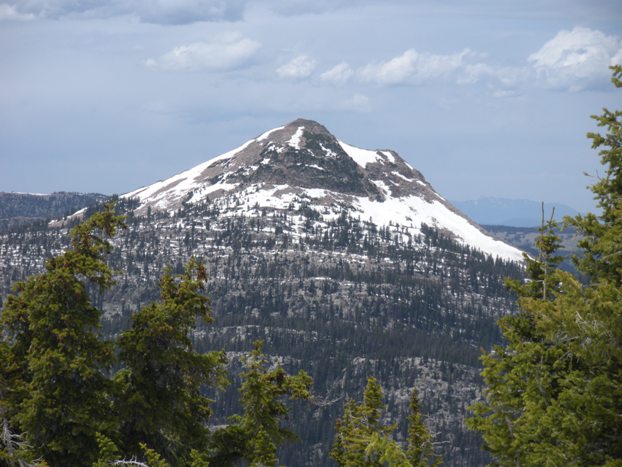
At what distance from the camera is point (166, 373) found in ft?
76.4

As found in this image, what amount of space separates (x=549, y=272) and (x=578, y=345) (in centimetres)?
919

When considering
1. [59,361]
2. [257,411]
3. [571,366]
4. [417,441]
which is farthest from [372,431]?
[59,361]

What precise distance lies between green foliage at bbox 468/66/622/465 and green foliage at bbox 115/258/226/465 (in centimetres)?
1008

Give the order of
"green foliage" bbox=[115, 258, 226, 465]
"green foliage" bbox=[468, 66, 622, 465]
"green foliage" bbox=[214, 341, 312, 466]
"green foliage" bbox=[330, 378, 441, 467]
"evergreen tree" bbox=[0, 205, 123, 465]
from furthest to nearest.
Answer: "green foliage" bbox=[330, 378, 441, 467]
"green foliage" bbox=[214, 341, 312, 466]
"green foliage" bbox=[115, 258, 226, 465]
"evergreen tree" bbox=[0, 205, 123, 465]
"green foliage" bbox=[468, 66, 622, 465]

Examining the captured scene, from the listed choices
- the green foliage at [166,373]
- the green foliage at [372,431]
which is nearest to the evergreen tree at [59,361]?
the green foliage at [166,373]

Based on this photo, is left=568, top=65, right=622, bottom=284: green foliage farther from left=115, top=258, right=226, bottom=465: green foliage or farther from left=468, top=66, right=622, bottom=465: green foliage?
left=115, top=258, right=226, bottom=465: green foliage

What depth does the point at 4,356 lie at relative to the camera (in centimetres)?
2167

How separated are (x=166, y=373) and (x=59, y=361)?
428 centimetres

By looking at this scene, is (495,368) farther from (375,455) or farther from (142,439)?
(142,439)

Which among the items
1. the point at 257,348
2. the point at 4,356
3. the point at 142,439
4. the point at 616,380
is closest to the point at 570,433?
the point at 616,380

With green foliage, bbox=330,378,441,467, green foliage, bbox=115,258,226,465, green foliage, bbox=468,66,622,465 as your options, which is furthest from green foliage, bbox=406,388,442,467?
green foliage, bbox=115,258,226,465

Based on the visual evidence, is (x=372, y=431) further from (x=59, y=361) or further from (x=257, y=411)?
(x=59, y=361)

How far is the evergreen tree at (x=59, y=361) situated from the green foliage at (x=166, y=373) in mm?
1116

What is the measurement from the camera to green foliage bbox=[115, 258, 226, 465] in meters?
22.3
